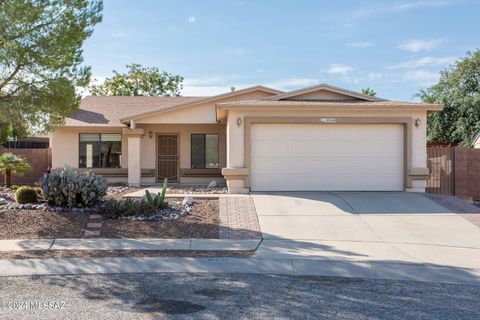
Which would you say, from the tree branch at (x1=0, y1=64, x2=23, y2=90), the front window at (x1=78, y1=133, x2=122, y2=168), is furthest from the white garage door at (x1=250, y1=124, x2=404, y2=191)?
the front window at (x1=78, y1=133, x2=122, y2=168)

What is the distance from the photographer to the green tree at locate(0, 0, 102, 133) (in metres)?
11.2

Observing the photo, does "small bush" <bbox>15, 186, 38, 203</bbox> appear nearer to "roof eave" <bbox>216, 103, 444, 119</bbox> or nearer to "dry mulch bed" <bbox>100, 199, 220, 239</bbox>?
"dry mulch bed" <bbox>100, 199, 220, 239</bbox>

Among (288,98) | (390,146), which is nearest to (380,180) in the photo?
(390,146)

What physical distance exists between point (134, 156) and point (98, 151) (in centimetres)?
260

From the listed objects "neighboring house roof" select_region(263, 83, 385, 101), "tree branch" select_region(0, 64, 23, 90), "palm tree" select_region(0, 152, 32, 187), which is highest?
"neighboring house roof" select_region(263, 83, 385, 101)

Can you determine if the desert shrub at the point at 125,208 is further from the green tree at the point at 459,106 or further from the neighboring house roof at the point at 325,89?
the green tree at the point at 459,106

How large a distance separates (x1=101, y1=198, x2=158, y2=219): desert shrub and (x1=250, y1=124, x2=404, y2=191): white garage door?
14.5 feet

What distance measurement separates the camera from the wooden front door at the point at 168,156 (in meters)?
22.1

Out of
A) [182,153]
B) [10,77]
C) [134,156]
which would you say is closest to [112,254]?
[10,77]

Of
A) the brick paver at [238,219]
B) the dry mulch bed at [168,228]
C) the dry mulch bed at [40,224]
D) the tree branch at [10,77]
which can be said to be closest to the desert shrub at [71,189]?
the dry mulch bed at [40,224]

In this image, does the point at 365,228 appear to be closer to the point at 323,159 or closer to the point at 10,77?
the point at 323,159

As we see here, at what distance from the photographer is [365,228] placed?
37.5 feet

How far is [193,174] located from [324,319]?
16.8 m

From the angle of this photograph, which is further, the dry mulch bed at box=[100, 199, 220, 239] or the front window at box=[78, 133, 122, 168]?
the front window at box=[78, 133, 122, 168]
